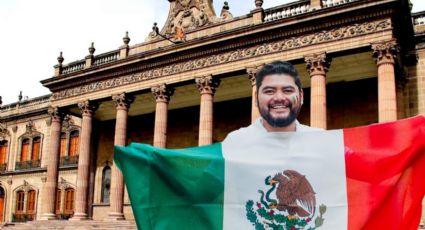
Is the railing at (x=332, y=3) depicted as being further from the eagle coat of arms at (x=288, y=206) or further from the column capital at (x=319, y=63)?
the eagle coat of arms at (x=288, y=206)

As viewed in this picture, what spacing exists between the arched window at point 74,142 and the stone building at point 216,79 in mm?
107

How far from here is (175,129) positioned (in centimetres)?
3041

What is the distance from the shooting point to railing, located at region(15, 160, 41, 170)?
3681 centimetres

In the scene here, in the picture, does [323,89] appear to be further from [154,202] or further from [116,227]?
[154,202]

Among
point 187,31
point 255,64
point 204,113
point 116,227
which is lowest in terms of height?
point 116,227

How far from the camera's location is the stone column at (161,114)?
80.8 feet

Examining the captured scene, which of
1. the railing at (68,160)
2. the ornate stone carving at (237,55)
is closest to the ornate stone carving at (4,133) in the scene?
the railing at (68,160)

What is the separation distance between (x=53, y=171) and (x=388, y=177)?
90.9ft

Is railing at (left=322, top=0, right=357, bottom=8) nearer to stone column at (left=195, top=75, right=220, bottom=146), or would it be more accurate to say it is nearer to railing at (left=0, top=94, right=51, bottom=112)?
stone column at (left=195, top=75, right=220, bottom=146)

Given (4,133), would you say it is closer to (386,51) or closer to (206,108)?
(206,108)

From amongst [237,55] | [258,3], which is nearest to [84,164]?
[237,55]

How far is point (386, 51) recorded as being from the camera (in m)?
19.5

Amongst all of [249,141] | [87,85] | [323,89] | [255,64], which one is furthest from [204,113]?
[249,141]

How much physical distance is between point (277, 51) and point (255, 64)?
1073 millimetres
